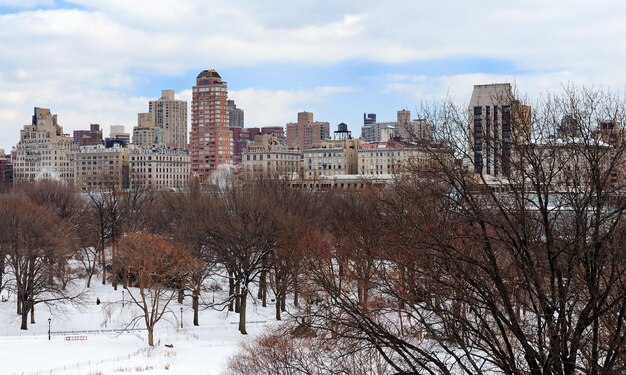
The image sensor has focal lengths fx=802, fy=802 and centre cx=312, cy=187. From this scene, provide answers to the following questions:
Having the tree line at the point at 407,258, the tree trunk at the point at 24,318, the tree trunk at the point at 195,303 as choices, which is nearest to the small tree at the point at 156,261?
the tree line at the point at 407,258

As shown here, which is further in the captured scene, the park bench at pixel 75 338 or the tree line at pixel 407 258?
the park bench at pixel 75 338

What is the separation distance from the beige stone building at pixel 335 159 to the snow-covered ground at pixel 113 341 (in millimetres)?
135705

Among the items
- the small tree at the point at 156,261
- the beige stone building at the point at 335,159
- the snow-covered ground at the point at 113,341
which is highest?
the beige stone building at the point at 335,159

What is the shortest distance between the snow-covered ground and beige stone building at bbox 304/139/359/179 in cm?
13570

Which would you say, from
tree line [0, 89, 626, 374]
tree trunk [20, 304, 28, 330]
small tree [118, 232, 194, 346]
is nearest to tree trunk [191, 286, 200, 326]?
tree line [0, 89, 626, 374]

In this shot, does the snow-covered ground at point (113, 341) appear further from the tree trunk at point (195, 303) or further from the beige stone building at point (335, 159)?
the beige stone building at point (335, 159)

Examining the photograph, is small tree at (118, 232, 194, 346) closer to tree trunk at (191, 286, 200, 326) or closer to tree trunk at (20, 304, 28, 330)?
tree trunk at (191, 286, 200, 326)

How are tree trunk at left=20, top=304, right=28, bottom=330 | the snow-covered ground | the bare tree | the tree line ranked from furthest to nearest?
1. the bare tree
2. tree trunk at left=20, top=304, right=28, bottom=330
3. the snow-covered ground
4. the tree line

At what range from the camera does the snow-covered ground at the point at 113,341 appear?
33.3 meters

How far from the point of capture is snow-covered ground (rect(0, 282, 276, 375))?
1312 inches

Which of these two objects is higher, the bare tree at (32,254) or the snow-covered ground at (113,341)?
the bare tree at (32,254)

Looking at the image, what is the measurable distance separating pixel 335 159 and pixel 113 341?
15329cm

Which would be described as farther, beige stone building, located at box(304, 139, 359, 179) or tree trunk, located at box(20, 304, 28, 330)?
beige stone building, located at box(304, 139, 359, 179)

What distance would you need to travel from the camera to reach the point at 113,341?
40.7m
